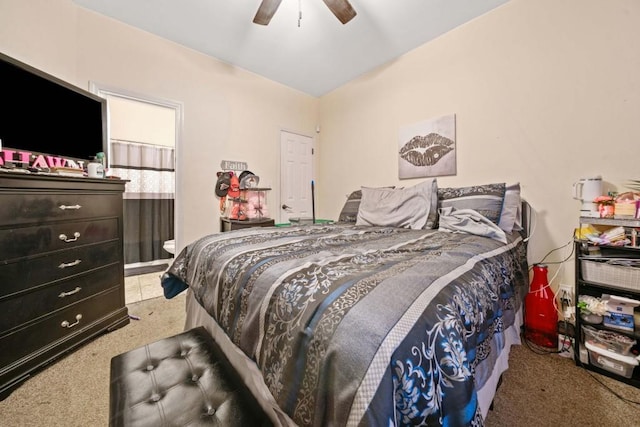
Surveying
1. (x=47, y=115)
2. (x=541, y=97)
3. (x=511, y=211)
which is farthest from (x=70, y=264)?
(x=541, y=97)

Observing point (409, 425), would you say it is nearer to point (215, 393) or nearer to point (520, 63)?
point (215, 393)

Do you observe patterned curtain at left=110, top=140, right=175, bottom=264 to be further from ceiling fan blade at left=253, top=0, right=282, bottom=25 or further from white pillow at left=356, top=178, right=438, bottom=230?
white pillow at left=356, top=178, right=438, bottom=230

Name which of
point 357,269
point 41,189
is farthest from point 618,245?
point 41,189

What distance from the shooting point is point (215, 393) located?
2.62ft

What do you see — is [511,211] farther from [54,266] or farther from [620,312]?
[54,266]

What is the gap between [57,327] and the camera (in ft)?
5.07

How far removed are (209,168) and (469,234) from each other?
274 centimetres

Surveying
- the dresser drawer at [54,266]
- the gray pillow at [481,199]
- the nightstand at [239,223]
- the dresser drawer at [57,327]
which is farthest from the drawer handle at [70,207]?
the gray pillow at [481,199]

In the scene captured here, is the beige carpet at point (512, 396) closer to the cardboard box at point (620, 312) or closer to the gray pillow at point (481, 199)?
the cardboard box at point (620, 312)

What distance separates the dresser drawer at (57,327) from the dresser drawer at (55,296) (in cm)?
4

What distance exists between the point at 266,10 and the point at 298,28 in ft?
1.98

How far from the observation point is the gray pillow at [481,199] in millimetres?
1777

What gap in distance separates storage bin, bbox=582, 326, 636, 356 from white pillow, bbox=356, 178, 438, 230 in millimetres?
1065

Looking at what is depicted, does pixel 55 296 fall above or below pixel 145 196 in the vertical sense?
below
